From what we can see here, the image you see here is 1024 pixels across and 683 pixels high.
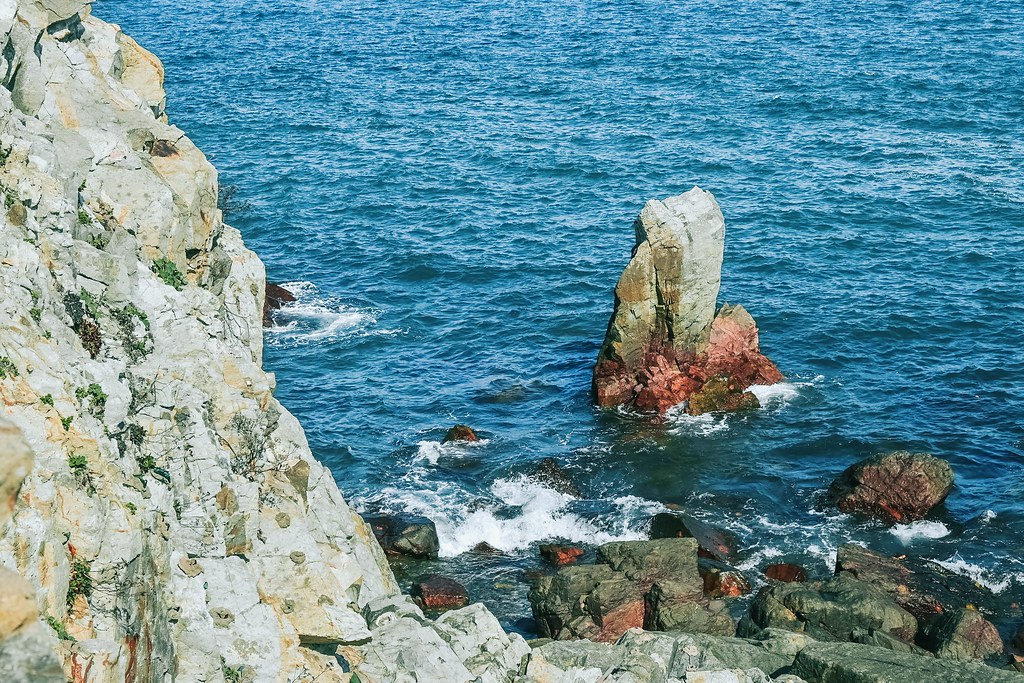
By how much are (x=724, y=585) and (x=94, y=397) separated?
2548cm

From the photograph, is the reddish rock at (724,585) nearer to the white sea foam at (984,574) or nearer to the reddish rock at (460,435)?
the white sea foam at (984,574)

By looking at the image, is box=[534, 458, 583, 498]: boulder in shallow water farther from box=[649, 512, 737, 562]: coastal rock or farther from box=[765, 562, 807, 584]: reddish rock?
box=[765, 562, 807, 584]: reddish rock

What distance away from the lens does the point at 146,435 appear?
24.7 meters

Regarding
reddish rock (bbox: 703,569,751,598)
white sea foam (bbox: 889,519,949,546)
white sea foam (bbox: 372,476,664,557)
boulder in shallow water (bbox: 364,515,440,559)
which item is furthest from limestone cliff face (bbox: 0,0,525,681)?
white sea foam (bbox: 889,519,949,546)

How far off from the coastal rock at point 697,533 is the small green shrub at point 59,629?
29.2 meters

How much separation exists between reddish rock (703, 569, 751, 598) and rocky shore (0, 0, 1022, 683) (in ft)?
0.28

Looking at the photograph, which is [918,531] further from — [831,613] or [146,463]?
[146,463]

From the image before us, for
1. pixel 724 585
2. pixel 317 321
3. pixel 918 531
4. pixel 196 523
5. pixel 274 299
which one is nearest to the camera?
pixel 196 523

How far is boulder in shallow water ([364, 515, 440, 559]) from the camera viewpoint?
44.1 meters

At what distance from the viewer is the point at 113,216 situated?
30.3 m

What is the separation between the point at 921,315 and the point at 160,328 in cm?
4435

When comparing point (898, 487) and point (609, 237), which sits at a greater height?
point (609, 237)

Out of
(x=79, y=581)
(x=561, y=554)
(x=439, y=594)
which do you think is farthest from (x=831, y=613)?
(x=79, y=581)

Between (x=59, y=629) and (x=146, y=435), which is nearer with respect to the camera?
(x=59, y=629)
